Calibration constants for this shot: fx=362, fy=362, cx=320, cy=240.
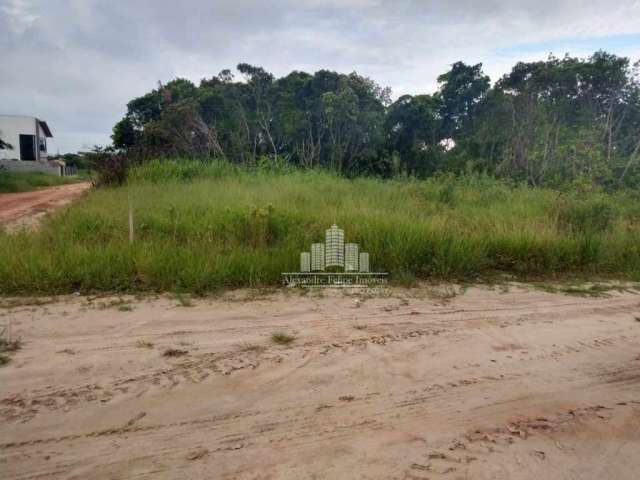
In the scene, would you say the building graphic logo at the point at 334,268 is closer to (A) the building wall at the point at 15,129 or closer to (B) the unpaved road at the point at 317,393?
(B) the unpaved road at the point at 317,393

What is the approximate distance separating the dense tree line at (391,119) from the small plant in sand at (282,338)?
36.2 ft

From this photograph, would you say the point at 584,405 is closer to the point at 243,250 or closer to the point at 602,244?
the point at 243,250

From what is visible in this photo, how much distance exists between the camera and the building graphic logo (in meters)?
3.87

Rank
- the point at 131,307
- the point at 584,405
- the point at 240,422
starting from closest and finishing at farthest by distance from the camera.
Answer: the point at 240,422 < the point at 584,405 < the point at 131,307

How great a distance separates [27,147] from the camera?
31734mm

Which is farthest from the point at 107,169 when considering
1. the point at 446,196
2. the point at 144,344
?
the point at 144,344

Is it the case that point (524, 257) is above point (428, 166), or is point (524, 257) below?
below

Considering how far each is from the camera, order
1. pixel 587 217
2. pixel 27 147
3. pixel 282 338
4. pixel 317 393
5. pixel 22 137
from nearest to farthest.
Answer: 1. pixel 317 393
2. pixel 282 338
3. pixel 587 217
4. pixel 22 137
5. pixel 27 147

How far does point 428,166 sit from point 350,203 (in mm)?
13305

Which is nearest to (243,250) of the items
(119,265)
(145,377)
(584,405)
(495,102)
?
(119,265)

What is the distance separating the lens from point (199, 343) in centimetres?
253

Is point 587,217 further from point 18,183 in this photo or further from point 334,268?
point 18,183

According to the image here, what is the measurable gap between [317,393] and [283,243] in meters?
2.62

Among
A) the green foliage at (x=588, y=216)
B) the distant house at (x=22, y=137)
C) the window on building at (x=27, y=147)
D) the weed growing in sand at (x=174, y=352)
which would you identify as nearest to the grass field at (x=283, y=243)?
the green foliage at (x=588, y=216)
